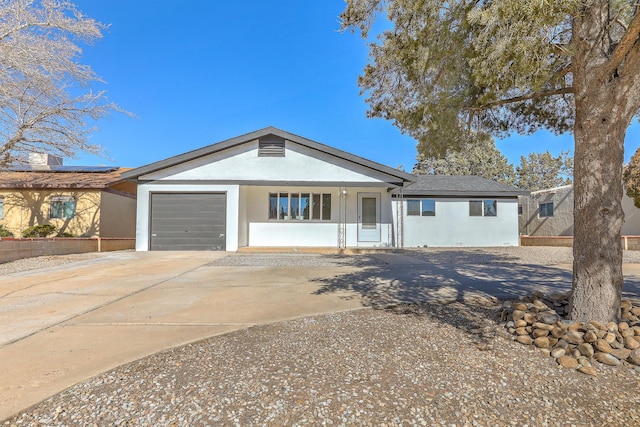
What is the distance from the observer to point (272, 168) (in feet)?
42.2

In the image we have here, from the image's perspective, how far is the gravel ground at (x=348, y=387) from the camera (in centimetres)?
198

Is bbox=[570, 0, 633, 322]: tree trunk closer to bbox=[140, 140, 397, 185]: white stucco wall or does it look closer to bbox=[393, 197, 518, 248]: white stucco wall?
bbox=[140, 140, 397, 185]: white stucco wall

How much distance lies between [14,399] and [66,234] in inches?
598

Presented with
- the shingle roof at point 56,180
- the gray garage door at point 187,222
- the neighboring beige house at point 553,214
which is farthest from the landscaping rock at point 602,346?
the neighboring beige house at point 553,214

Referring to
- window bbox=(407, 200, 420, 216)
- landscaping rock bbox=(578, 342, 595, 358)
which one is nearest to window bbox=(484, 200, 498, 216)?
window bbox=(407, 200, 420, 216)

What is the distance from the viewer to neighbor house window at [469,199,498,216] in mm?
15461

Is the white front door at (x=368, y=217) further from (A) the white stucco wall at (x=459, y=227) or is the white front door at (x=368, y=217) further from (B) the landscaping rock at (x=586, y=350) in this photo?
(B) the landscaping rock at (x=586, y=350)

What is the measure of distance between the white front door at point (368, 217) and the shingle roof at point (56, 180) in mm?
10435

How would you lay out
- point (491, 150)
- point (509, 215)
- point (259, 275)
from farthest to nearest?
point (491, 150) < point (509, 215) < point (259, 275)

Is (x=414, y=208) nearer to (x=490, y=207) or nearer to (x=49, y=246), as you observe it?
(x=490, y=207)

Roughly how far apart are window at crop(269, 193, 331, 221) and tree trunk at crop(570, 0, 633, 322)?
10.7 m

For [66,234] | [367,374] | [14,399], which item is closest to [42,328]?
[14,399]

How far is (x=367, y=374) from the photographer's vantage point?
2.50 meters

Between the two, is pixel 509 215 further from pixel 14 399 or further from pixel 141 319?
pixel 14 399
